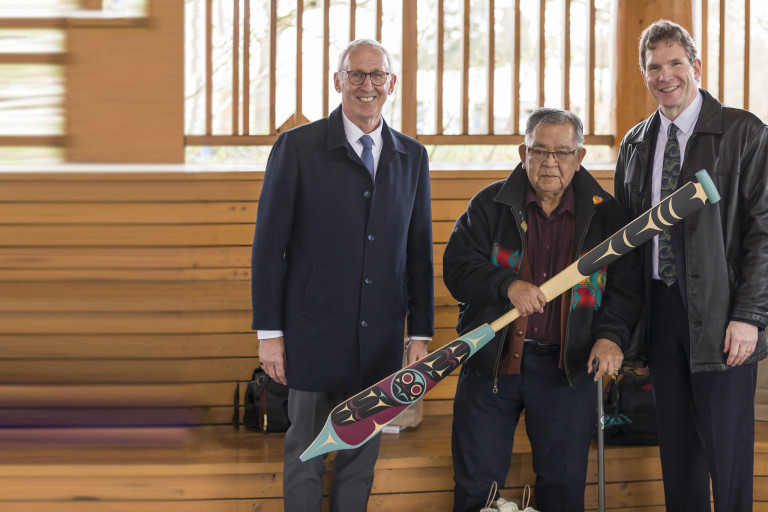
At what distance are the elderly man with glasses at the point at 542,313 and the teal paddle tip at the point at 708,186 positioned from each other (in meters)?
0.30

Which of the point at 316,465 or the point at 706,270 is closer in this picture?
the point at 706,270

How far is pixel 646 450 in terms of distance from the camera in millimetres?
2477

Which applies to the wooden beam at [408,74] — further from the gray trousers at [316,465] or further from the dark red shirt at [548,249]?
the gray trousers at [316,465]

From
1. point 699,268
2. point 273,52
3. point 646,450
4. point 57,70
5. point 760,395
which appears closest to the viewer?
point 57,70

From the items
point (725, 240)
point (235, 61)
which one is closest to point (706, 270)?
point (725, 240)

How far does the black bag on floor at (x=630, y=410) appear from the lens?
2477 millimetres

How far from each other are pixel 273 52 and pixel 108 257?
8.82 ft

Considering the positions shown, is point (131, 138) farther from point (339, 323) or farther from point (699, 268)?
point (699, 268)

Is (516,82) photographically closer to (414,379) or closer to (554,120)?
(554,120)

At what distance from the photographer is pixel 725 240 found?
1809 mm

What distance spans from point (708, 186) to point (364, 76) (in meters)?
0.88

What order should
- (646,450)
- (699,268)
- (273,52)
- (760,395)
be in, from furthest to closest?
1. (273,52)
2. (760,395)
3. (646,450)
4. (699,268)

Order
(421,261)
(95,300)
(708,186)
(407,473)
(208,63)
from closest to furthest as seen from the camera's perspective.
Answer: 1. (95,300)
2. (708,186)
3. (421,261)
4. (407,473)
5. (208,63)

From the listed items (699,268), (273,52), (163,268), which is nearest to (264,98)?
(273,52)
